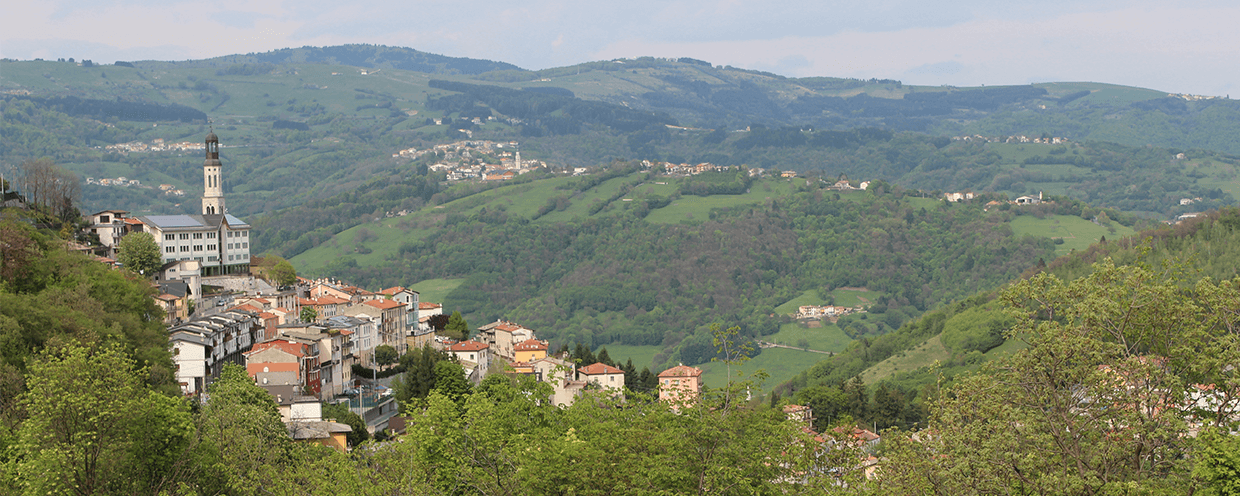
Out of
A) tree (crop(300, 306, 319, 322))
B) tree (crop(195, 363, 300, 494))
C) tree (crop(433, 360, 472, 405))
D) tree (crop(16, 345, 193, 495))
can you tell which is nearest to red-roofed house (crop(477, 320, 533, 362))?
tree (crop(300, 306, 319, 322))

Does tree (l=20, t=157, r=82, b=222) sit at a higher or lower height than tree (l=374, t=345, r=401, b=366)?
higher

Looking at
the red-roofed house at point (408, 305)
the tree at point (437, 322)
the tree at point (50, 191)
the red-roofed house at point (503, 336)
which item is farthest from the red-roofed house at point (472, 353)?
the tree at point (50, 191)

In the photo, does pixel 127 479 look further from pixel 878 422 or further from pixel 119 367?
pixel 878 422

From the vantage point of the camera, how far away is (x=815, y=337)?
6422 inches

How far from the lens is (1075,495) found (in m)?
19.4

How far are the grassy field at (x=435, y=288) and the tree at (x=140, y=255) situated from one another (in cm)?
10487

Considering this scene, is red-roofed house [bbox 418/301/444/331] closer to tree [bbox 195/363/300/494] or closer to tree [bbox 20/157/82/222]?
tree [bbox 20/157/82/222]

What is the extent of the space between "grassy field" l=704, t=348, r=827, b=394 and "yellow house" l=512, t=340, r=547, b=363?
52.4 m

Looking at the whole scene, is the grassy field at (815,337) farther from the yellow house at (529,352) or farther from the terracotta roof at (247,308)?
the terracotta roof at (247,308)

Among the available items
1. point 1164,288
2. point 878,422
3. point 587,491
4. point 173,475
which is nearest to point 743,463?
point 587,491

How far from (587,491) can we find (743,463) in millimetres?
3383

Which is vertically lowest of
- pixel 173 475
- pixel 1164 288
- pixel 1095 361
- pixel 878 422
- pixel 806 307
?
pixel 806 307

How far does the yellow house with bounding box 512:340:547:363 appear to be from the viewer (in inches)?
2970

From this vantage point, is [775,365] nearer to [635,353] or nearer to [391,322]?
[635,353]
